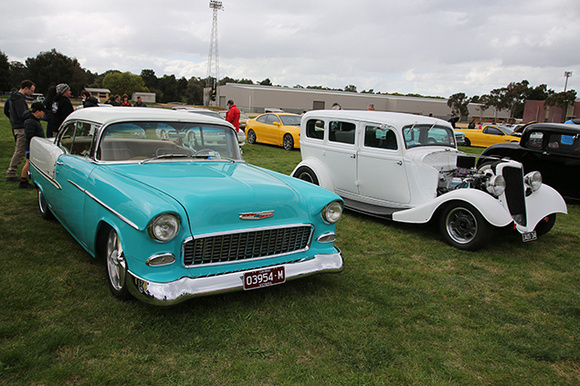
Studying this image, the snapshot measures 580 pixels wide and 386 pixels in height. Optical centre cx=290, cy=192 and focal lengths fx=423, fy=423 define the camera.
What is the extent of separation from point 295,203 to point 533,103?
215ft

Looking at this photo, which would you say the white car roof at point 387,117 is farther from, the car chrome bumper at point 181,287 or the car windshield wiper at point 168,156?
the car chrome bumper at point 181,287

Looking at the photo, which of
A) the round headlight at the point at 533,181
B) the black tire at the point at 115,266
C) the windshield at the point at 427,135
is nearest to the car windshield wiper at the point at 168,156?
the black tire at the point at 115,266

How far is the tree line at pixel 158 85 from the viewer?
62344 millimetres

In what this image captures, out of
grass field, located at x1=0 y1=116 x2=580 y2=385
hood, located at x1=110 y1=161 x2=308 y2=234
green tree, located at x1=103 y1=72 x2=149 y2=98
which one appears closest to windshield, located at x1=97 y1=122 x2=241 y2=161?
hood, located at x1=110 y1=161 x2=308 y2=234

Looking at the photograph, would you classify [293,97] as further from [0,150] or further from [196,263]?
[196,263]

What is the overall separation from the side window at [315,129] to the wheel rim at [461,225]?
2.84 metres

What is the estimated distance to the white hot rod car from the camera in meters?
5.69

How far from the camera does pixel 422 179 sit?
6316 millimetres

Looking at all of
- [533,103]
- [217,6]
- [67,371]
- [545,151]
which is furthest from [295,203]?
[217,6]

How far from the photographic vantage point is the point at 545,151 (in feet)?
30.1

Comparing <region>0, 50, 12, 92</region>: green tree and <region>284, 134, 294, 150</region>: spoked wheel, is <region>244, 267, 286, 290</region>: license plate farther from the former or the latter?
<region>0, 50, 12, 92</region>: green tree

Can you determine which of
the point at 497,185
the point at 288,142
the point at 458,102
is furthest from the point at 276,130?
the point at 458,102

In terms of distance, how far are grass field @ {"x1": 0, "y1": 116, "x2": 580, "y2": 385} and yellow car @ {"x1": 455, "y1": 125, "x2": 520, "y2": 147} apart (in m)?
17.4

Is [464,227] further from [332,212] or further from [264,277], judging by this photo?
[264,277]
